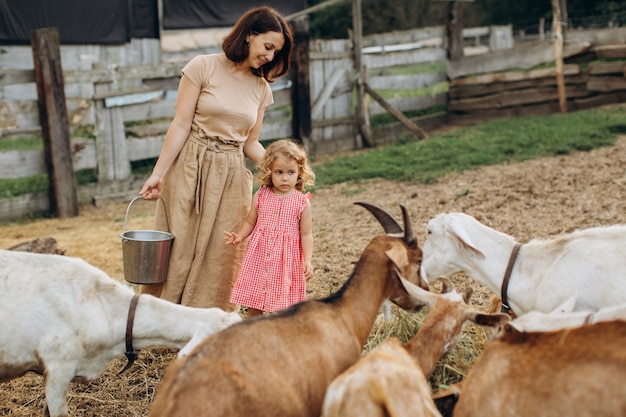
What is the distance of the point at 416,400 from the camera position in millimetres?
3115

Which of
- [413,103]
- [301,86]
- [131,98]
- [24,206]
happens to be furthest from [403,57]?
[24,206]

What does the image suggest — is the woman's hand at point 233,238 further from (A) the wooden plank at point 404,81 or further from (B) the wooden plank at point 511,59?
(B) the wooden plank at point 511,59

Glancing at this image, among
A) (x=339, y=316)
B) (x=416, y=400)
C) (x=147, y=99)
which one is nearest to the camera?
(x=416, y=400)

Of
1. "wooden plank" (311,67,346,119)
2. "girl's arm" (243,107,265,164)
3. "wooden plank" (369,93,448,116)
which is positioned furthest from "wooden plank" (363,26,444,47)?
"girl's arm" (243,107,265,164)

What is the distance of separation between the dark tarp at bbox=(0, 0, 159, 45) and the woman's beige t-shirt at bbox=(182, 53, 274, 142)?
12.2 metres

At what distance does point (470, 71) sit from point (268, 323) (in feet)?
42.8

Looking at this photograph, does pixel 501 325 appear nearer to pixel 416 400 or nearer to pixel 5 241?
pixel 416 400

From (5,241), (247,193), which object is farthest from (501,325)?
(5,241)

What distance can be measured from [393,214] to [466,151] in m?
3.37

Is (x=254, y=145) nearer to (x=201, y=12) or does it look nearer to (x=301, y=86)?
(x=301, y=86)

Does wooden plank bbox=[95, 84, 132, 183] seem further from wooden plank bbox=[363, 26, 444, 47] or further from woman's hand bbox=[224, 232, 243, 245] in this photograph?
wooden plank bbox=[363, 26, 444, 47]

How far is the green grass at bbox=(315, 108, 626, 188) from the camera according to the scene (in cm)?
1063

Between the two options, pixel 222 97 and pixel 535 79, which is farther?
pixel 535 79

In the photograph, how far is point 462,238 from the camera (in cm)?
477
